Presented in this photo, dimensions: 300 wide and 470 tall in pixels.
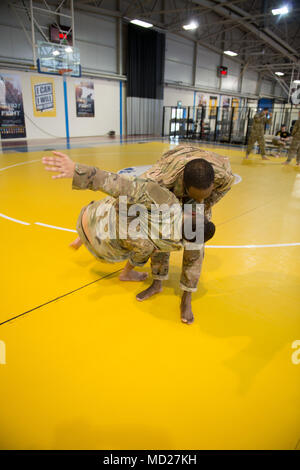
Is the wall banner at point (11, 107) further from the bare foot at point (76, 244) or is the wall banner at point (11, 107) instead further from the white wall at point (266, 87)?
the white wall at point (266, 87)

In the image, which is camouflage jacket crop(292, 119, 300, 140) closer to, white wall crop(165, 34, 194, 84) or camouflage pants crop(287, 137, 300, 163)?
camouflage pants crop(287, 137, 300, 163)

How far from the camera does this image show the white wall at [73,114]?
40.5ft

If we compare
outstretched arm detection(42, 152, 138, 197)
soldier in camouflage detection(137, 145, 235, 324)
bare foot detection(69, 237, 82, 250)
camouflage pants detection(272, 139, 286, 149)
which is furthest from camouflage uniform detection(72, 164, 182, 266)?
camouflage pants detection(272, 139, 286, 149)

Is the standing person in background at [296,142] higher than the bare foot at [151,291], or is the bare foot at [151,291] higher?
the standing person in background at [296,142]

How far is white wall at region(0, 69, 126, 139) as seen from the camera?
12336 mm

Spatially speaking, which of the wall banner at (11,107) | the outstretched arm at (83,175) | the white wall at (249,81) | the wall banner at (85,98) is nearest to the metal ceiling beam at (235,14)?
the wall banner at (85,98)

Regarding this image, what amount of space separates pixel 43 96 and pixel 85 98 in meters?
2.25

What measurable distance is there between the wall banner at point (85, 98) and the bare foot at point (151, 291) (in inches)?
547

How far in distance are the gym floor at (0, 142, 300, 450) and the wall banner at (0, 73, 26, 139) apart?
1044cm

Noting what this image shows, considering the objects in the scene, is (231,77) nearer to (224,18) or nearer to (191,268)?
(224,18)

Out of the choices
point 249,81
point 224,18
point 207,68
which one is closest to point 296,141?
point 224,18

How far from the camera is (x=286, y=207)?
14.7ft

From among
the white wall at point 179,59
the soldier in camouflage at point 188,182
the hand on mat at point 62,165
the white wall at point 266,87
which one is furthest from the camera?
the white wall at point 266,87
